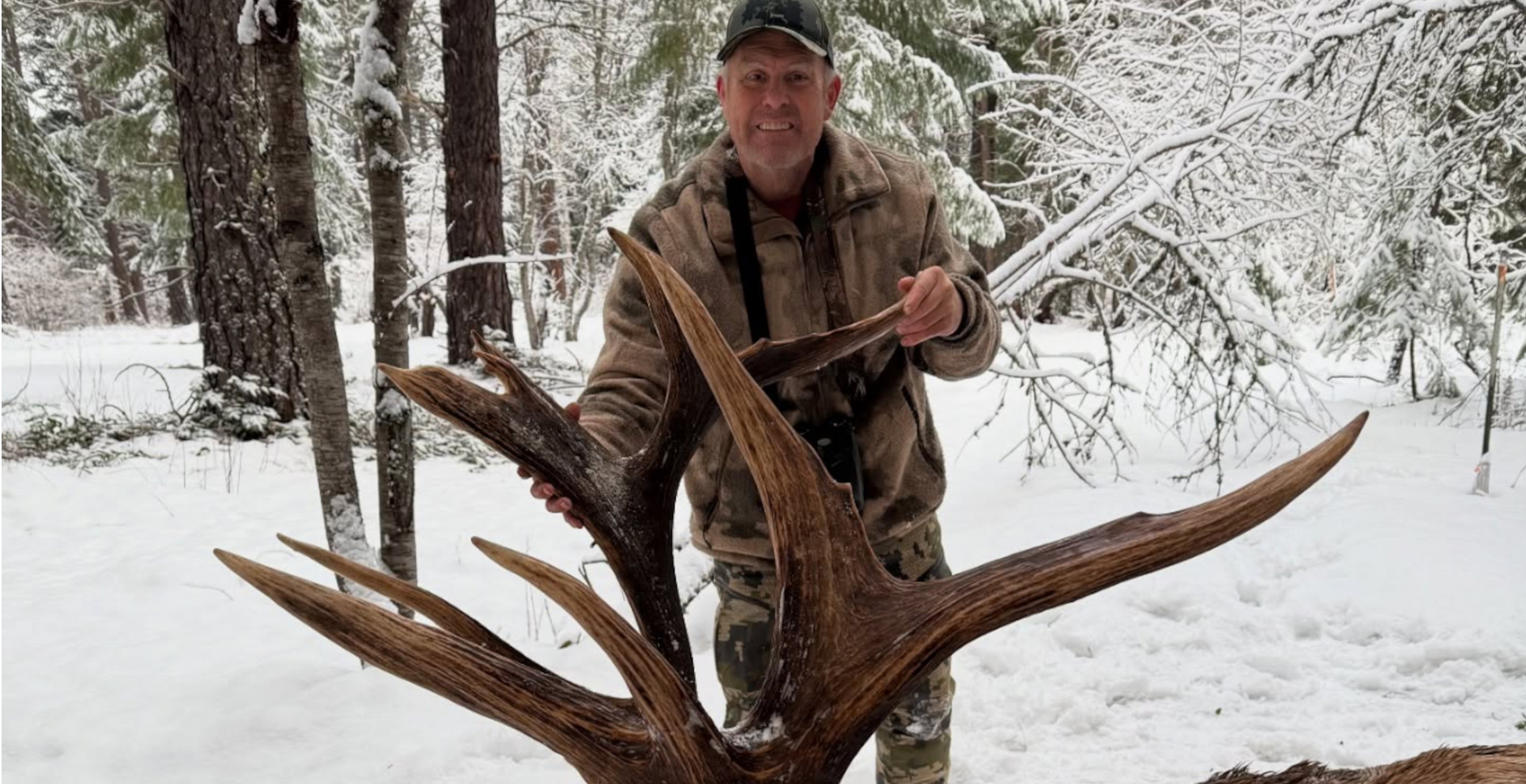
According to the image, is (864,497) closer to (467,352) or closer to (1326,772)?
(1326,772)

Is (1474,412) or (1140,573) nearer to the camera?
(1140,573)

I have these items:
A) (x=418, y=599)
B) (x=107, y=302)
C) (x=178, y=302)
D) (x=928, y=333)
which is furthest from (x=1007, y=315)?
(x=107, y=302)

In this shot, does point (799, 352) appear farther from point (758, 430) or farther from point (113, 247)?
point (113, 247)

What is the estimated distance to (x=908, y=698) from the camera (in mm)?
2152

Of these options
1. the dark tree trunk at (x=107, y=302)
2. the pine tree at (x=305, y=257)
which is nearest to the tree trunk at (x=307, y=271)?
the pine tree at (x=305, y=257)

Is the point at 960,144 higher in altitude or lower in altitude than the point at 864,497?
higher

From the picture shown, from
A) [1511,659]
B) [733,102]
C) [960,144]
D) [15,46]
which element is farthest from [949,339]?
[960,144]

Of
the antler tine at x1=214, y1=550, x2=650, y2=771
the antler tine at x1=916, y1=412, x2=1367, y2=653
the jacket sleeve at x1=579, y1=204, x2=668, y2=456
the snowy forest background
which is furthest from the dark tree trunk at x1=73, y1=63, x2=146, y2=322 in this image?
the antler tine at x1=916, y1=412, x2=1367, y2=653

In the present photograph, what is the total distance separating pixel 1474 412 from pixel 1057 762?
25.9 feet

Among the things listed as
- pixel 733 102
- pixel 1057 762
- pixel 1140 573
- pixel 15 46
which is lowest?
pixel 1057 762

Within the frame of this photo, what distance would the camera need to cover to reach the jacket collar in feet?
6.64

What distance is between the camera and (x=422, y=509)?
18.5ft

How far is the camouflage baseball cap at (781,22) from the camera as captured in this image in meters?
1.88

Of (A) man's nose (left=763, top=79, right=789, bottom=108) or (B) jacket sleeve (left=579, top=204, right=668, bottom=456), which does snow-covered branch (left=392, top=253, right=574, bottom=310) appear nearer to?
(B) jacket sleeve (left=579, top=204, right=668, bottom=456)
